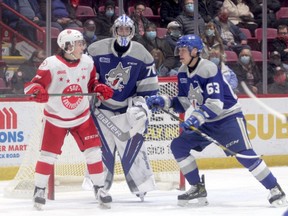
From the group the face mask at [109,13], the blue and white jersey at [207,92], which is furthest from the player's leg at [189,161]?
the face mask at [109,13]

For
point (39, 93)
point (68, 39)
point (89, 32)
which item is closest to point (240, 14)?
point (89, 32)

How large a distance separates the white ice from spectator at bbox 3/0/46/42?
55.1 inches

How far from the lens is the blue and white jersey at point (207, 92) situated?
6090 mm

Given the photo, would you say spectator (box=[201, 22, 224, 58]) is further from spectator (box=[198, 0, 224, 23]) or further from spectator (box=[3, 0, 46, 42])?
spectator (box=[3, 0, 46, 42])

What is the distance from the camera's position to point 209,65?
618 centimetres

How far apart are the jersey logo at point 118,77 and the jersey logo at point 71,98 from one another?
0.31 metres

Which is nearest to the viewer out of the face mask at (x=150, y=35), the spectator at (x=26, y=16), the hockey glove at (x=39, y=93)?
the hockey glove at (x=39, y=93)

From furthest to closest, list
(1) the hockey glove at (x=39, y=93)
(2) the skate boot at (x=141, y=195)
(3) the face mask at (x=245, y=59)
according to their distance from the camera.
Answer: (3) the face mask at (x=245, y=59) < (2) the skate boot at (x=141, y=195) < (1) the hockey glove at (x=39, y=93)

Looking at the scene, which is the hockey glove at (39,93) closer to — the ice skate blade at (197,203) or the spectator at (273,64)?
the ice skate blade at (197,203)

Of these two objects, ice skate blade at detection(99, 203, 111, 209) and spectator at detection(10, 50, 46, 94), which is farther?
spectator at detection(10, 50, 46, 94)

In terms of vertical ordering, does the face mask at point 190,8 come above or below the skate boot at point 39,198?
above

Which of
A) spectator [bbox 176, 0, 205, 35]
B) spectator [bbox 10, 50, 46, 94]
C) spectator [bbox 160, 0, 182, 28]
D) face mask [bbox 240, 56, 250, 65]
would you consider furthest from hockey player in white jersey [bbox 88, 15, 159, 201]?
face mask [bbox 240, 56, 250, 65]

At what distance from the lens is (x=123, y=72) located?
6.41 metres

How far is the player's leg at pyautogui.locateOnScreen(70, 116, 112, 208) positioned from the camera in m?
6.16
